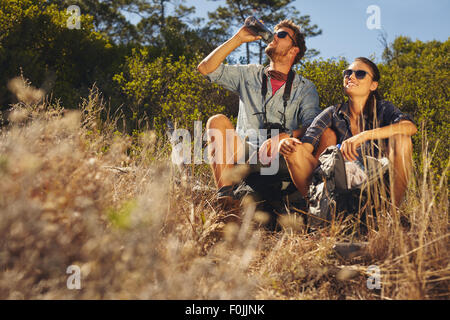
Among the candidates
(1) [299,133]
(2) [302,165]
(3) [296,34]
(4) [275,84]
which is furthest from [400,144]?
(3) [296,34]

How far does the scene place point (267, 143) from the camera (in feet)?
9.79

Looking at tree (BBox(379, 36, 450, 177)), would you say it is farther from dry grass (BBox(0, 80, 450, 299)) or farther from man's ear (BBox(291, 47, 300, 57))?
dry grass (BBox(0, 80, 450, 299))

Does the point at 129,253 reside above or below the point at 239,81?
below

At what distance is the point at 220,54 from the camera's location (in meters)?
3.26

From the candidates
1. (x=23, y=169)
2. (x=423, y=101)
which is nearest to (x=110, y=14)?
(x=423, y=101)

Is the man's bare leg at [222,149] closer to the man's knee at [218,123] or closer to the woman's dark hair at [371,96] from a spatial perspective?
the man's knee at [218,123]

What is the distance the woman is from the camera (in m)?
2.62

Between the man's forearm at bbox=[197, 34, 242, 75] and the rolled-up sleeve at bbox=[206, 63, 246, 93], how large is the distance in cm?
11

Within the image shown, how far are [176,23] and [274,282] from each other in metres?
16.8

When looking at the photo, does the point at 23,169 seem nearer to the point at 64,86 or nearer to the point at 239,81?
the point at 239,81

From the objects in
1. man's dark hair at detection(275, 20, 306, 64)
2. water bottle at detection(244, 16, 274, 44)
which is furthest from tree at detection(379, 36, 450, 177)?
water bottle at detection(244, 16, 274, 44)

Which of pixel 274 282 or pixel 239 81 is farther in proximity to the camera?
pixel 239 81

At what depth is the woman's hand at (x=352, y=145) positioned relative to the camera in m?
2.67
